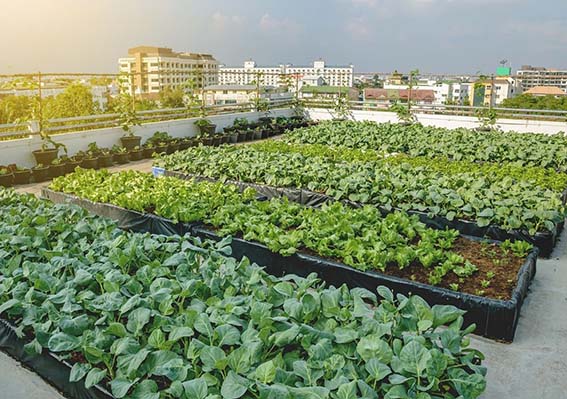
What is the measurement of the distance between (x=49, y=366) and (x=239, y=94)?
41.1 feet

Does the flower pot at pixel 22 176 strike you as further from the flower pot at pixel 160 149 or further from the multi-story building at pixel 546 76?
the multi-story building at pixel 546 76

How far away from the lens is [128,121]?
32.8ft

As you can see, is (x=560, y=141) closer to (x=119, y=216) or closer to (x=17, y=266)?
(x=119, y=216)

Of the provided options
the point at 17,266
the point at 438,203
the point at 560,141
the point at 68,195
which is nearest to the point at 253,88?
the point at 560,141

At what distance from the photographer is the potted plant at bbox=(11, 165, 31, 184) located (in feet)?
24.5

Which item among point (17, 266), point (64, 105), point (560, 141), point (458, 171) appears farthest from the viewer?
point (64, 105)

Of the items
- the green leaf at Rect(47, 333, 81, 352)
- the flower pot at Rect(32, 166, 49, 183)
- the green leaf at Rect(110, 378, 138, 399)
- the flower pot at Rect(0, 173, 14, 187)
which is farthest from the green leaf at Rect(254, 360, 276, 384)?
the flower pot at Rect(32, 166, 49, 183)

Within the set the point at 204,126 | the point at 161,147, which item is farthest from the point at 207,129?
the point at 161,147

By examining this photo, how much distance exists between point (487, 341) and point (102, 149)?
8.01 meters

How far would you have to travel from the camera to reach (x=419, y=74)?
1369 centimetres

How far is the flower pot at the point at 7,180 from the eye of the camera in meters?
7.30

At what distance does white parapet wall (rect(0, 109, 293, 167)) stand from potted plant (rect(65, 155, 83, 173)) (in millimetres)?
500

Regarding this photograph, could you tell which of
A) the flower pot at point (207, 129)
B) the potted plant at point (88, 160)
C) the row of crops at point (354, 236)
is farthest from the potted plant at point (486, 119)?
the potted plant at point (88, 160)

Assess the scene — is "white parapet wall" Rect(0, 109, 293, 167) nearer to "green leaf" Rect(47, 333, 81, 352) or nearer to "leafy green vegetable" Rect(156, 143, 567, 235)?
"leafy green vegetable" Rect(156, 143, 567, 235)
